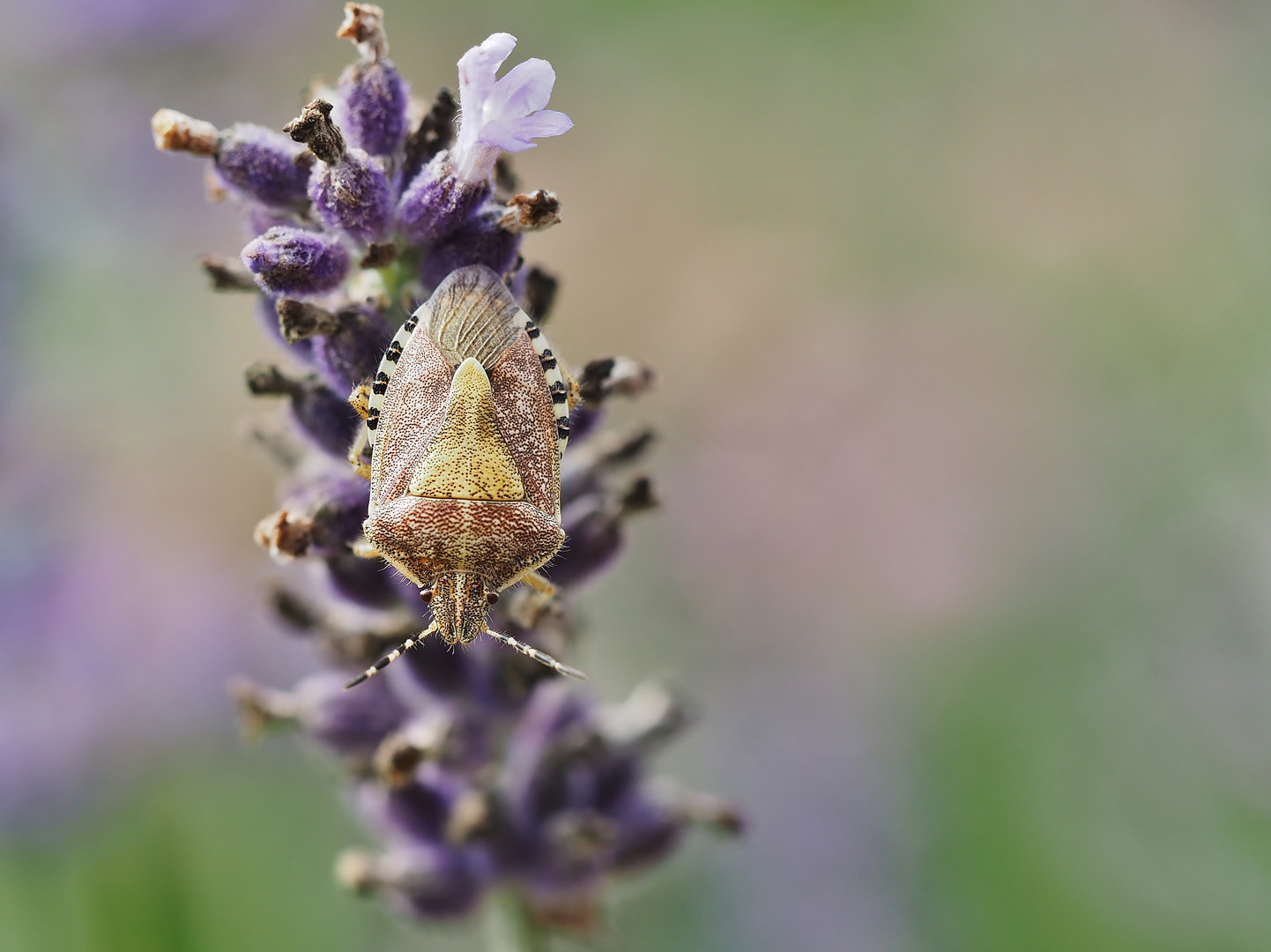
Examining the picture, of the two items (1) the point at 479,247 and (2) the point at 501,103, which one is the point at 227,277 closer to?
(1) the point at 479,247

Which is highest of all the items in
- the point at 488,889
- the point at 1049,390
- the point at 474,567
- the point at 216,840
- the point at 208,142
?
the point at 1049,390

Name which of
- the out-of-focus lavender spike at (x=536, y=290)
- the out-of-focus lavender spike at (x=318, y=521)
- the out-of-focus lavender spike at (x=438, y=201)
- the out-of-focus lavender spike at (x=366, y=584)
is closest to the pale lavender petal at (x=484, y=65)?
the out-of-focus lavender spike at (x=438, y=201)

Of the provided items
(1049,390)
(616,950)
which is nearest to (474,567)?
(616,950)

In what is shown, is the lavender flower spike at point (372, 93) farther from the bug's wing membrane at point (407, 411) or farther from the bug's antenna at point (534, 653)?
the bug's antenna at point (534, 653)

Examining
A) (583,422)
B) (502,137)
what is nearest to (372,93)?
(502,137)

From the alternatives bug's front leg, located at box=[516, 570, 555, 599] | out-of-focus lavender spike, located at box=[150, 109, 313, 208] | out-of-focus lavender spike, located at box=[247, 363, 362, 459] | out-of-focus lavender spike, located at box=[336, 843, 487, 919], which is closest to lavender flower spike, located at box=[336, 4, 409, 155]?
out-of-focus lavender spike, located at box=[150, 109, 313, 208]

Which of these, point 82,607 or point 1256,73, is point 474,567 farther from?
point 1256,73

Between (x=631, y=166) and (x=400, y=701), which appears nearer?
(x=400, y=701)
